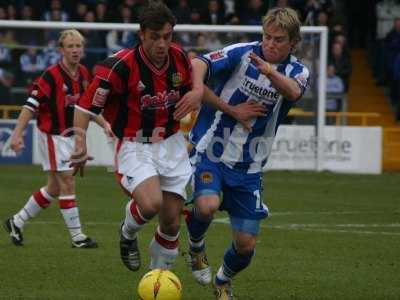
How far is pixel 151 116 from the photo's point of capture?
864cm

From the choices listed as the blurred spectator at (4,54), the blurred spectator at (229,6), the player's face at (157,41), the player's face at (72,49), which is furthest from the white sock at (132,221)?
the blurred spectator at (229,6)

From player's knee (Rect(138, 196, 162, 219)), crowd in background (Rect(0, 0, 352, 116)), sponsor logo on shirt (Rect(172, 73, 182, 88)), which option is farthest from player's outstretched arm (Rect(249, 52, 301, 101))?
crowd in background (Rect(0, 0, 352, 116))

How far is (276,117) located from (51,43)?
13.4 meters

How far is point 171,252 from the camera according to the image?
29.0 ft

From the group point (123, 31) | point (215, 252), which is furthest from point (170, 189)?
point (123, 31)

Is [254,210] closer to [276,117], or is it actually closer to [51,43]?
[276,117]

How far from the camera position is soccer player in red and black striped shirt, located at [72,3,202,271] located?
8453 mm

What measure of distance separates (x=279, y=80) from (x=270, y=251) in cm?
353

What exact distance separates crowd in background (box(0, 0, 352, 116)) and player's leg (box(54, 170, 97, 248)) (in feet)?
32.3

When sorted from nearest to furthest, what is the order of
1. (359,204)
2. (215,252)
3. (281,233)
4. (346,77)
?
(215,252) → (281,233) → (359,204) → (346,77)

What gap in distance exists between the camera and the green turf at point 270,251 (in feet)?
30.1

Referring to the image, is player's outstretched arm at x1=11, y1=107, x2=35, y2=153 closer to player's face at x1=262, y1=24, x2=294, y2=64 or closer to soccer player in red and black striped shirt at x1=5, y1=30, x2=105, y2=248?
soccer player in red and black striped shirt at x1=5, y1=30, x2=105, y2=248

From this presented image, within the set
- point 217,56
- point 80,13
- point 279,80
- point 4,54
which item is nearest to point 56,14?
point 80,13

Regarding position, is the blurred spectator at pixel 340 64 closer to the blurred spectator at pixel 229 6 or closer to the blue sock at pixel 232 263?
the blurred spectator at pixel 229 6
